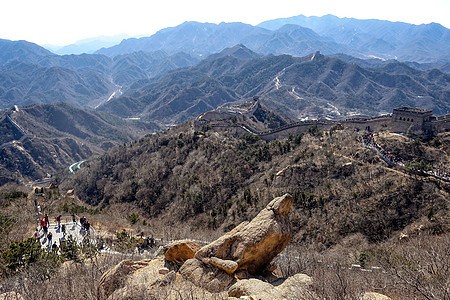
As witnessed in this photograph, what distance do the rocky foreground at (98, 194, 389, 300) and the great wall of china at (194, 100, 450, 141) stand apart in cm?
3394

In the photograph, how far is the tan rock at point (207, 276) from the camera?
11438 mm

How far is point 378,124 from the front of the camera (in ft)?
148

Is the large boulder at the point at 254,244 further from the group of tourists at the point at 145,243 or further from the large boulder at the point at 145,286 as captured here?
the group of tourists at the point at 145,243

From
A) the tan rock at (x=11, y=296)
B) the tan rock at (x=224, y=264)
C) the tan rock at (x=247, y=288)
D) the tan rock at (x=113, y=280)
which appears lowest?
the tan rock at (x=113, y=280)

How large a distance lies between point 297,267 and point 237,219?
17202 mm

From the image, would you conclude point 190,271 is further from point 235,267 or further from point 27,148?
point 27,148

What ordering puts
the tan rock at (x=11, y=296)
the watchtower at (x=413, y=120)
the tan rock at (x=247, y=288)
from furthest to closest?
the watchtower at (x=413, y=120) → the tan rock at (x=11, y=296) → the tan rock at (x=247, y=288)

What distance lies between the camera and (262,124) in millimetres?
75312

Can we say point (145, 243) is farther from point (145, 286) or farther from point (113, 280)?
point (145, 286)

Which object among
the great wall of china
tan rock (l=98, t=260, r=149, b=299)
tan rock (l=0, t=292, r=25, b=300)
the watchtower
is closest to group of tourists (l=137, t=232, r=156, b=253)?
tan rock (l=98, t=260, r=149, b=299)

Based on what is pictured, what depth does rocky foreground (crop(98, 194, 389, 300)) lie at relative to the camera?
1055 cm

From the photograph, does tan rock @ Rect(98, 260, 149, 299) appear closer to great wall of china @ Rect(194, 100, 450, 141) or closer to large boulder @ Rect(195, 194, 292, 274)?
large boulder @ Rect(195, 194, 292, 274)

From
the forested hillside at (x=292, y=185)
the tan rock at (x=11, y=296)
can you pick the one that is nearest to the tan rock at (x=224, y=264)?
the tan rock at (x=11, y=296)

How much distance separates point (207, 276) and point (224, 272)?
0.70m
